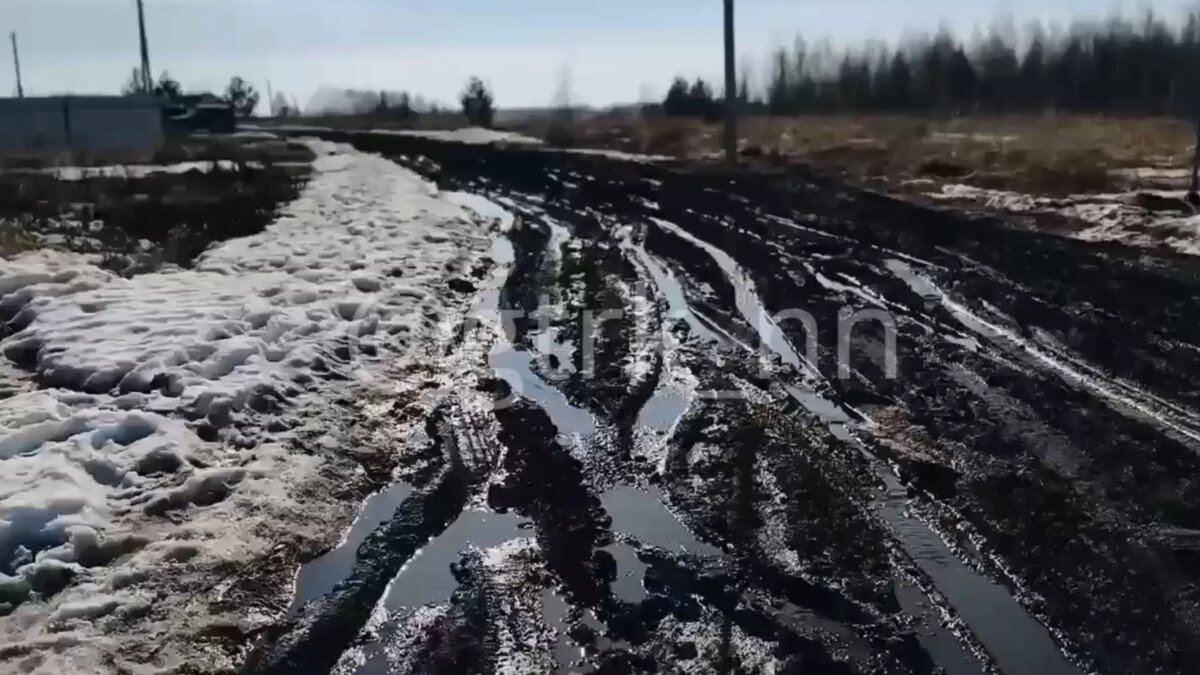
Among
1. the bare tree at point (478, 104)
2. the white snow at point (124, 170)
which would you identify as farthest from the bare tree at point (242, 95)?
the white snow at point (124, 170)

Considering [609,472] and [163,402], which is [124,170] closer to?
[163,402]

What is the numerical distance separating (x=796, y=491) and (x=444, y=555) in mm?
2033

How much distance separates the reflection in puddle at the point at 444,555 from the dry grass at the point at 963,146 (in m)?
17.7

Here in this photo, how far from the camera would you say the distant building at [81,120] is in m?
47.2

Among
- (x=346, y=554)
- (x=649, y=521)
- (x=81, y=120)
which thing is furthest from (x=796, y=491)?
(x=81, y=120)

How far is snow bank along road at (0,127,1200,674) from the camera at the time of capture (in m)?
4.26

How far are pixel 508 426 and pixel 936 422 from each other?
300cm

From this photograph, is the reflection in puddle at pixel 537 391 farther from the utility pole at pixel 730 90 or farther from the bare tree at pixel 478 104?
the bare tree at pixel 478 104

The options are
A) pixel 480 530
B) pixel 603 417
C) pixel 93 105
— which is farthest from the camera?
pixel 93 105

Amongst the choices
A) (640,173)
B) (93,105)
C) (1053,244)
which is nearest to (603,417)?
(1053,244)

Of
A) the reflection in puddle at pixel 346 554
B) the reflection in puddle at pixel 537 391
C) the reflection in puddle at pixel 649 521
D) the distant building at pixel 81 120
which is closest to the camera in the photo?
the reflection in puddle at pixel 346 554

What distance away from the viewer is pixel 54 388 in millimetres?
7559

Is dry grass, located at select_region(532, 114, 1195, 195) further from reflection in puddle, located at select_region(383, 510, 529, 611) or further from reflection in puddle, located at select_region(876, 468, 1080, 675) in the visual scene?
reflection in puddle, located at select_region(383, 510, 529, 611)

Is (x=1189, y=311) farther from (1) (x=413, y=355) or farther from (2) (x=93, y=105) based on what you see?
(2) (x=93, y=105)
